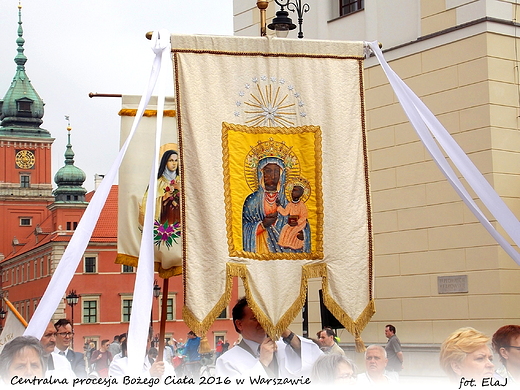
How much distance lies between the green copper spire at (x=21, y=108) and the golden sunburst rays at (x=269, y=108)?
90914mm

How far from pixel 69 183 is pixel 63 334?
246 feet

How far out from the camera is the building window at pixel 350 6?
14.5 m

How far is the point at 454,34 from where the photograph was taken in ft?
42.3

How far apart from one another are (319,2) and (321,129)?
8249 millimetres

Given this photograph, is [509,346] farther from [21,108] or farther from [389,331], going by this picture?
[21,108]

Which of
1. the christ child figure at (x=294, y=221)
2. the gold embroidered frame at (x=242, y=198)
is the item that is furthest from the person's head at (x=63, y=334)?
the christ child figure at (x=294, y=221)

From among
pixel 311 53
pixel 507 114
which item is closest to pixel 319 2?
pixel 507 114

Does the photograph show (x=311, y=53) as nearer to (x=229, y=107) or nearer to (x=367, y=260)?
(x=229, y=107)

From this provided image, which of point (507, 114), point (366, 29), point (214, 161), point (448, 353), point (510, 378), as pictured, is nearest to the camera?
point (448, 353)

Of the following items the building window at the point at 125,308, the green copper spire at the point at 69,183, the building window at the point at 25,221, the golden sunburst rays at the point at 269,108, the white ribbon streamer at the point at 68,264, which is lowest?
the building window at the point at 125,308

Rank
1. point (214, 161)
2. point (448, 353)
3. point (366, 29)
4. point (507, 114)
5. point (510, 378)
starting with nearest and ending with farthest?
point (448, 353)
point (510, 378)
point (214, 161)
point (507, 114)
point (366, 29)

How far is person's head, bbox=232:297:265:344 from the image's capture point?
21.0 ft

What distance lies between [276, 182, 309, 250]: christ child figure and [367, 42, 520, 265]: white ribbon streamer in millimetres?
934

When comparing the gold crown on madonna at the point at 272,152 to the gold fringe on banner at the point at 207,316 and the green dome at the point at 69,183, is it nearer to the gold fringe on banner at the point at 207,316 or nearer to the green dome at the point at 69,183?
the gold fringe on banner at the point at 207,316
